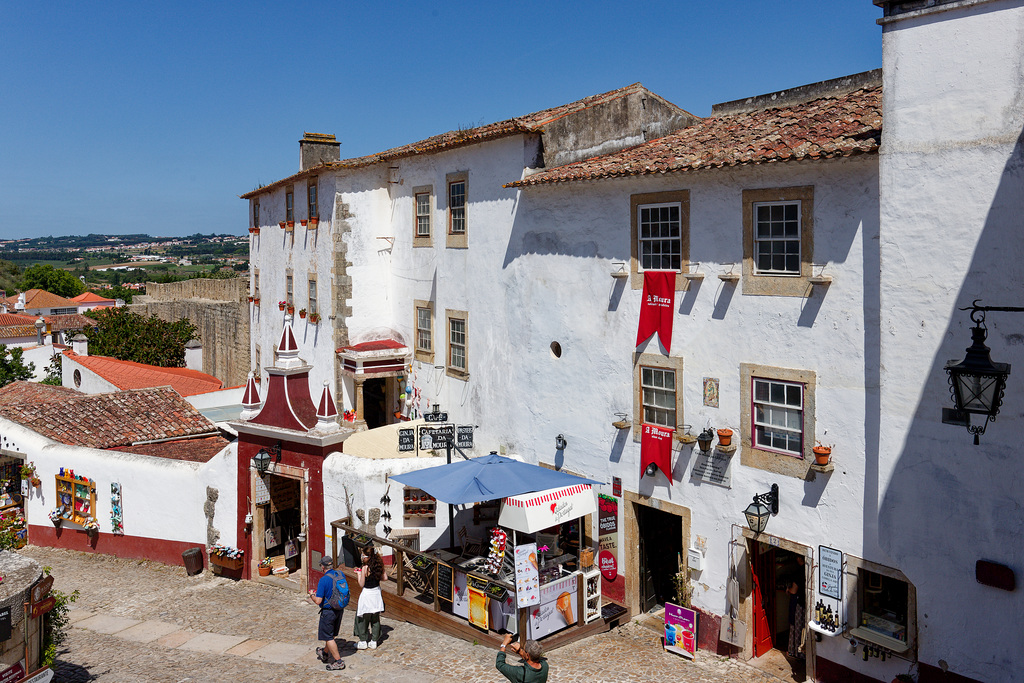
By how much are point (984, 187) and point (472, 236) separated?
10.3m

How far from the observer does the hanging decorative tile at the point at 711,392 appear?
12516 mm

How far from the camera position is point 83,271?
175250 mm

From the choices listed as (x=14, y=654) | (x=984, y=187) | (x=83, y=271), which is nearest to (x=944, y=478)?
(x=984, y=187)

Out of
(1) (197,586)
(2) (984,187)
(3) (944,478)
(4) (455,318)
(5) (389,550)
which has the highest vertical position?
(2) (984,187)

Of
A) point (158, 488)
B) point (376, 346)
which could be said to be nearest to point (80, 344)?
point (158, 488)

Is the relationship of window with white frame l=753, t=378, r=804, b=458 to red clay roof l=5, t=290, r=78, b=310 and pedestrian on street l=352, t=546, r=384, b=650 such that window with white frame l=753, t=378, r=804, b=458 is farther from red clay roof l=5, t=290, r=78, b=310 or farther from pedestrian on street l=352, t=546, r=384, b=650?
red clay roof l=5, t=290, r=78, b=310

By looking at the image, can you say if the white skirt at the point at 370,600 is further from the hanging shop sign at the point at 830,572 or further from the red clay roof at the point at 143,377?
the red clay roof at the point at 143,377

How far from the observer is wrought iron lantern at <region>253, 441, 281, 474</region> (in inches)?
656

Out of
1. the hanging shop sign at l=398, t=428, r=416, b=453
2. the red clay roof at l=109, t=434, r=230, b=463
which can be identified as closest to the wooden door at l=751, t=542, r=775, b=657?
the hanging shop sign at l=398, t=428, r=416, b=453

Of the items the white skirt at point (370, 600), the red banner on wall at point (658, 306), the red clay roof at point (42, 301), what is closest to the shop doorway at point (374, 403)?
the white skirt at point (370, 600)

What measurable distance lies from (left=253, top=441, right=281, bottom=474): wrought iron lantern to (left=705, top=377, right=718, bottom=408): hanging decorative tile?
28.3ft

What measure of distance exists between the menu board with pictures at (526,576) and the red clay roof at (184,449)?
10050 mm

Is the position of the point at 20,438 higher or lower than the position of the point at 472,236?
lower

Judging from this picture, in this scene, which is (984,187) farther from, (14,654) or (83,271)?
(83,271)
